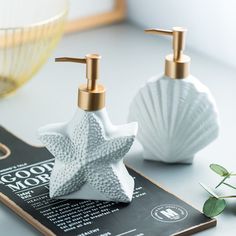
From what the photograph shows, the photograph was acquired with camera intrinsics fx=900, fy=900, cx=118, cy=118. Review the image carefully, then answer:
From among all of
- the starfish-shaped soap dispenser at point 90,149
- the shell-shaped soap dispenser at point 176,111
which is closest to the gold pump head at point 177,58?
the shell-shaped soap dispenser at point 176,111

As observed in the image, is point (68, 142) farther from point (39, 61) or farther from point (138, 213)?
point (39, 61)

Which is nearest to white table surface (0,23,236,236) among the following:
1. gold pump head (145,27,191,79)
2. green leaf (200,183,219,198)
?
green leaf (200,183,219,198)

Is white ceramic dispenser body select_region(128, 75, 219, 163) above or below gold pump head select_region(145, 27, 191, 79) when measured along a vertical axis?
below

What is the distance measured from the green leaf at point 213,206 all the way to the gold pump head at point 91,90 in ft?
0.59

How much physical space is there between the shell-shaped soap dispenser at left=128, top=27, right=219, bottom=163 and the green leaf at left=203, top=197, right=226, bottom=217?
12cm

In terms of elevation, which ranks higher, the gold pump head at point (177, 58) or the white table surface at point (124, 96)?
the gold pump head at point (177, 58)

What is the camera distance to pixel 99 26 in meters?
1.82

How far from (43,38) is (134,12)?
1.29ft

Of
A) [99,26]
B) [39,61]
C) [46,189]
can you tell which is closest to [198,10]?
[99,26]

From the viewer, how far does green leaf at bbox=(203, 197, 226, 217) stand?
3.64 feet

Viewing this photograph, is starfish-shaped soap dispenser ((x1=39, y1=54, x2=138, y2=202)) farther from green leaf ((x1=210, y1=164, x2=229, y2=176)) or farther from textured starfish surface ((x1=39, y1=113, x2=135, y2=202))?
green leaf ((x1=210, y1=164, x2=229, y2=176))

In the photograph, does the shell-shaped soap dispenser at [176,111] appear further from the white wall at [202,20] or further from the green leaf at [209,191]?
the white wall at [202,20]

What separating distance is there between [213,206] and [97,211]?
0.14 m

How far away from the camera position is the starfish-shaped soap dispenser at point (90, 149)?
3.58ft
